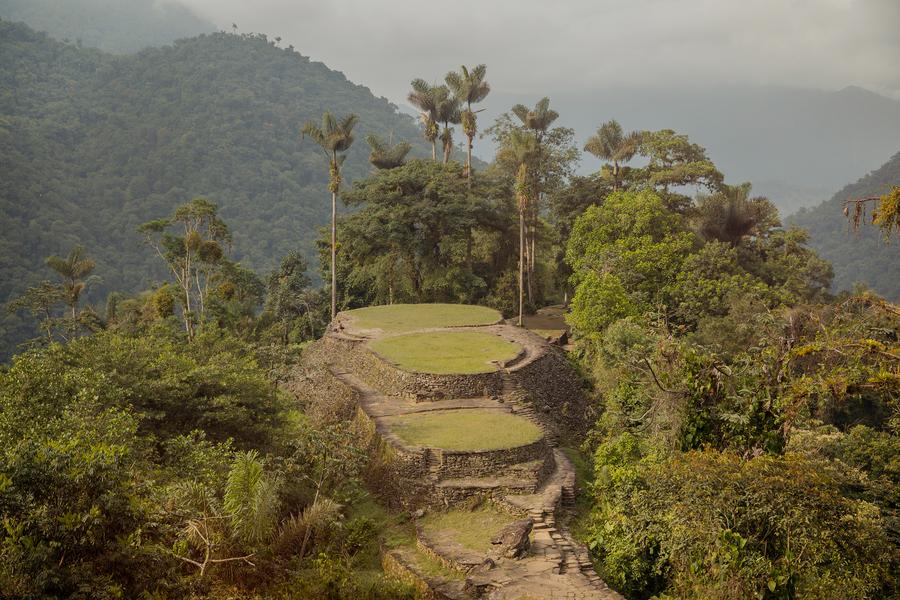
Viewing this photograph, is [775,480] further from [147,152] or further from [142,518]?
[147,152]

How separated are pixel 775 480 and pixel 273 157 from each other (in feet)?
246

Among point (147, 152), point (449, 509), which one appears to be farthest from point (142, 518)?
point (147, 152)

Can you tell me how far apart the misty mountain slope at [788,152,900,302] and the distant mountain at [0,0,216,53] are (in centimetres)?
11569

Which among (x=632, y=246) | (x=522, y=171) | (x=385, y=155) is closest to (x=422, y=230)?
(x=522, y=171)

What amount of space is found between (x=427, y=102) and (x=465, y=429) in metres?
22.0

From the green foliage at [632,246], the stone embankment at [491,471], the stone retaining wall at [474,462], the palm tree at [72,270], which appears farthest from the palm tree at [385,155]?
the stone retaining wall at [474,462]

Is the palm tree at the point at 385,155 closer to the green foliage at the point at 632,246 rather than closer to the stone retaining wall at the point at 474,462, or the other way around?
the green foliage at the point at 632,246

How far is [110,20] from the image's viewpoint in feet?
497

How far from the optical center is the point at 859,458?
15344 mm

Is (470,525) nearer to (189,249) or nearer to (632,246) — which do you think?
(632,246)

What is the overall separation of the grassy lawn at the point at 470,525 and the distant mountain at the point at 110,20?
128 meters

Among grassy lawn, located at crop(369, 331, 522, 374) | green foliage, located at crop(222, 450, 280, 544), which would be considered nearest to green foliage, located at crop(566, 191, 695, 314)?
grassy lawn, located at crop(369, 331, 522, 374)

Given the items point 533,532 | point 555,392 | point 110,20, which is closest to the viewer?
point 533,532

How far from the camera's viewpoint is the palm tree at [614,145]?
3253 cm
